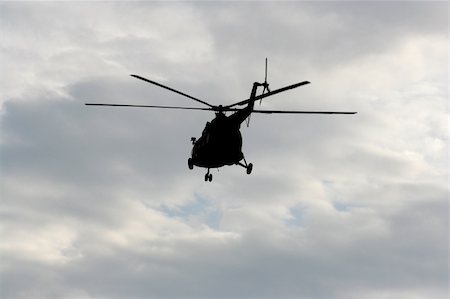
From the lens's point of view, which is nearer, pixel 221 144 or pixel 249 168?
pixel 221 144

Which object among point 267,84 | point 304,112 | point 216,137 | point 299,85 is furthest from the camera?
point 267,84

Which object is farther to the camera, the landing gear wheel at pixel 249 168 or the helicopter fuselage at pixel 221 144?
the landing gear wheel at pixel 249 168

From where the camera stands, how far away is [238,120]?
5484 cm

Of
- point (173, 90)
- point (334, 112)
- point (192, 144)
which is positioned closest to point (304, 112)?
point (334, 112)

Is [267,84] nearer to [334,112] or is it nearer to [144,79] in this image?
[334,112]

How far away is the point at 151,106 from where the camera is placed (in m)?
50.1

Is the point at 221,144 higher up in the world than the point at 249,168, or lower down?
higher up

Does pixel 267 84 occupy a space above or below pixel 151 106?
above

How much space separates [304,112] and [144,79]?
40.7 feet

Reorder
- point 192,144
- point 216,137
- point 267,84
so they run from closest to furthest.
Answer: point 216,137 < point 267,84 < point 192,144

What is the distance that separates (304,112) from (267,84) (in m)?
8.80

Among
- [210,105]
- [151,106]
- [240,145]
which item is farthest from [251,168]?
[151,106]

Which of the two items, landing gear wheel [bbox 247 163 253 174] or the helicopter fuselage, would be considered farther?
landing gear wheel [bbox 247 163 253 174]

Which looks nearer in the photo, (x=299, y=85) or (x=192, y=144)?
(x=299, y=85)
